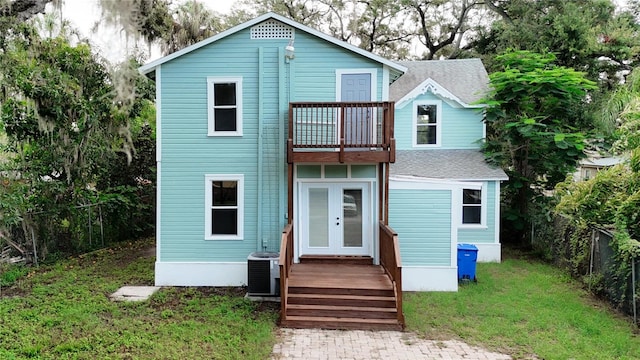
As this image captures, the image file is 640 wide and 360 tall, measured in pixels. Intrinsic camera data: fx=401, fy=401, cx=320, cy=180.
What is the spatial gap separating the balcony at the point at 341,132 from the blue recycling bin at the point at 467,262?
2836mm

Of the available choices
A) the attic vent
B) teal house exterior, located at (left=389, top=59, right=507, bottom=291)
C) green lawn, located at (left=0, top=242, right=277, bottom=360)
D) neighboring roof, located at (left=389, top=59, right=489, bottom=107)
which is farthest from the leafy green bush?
neighboring roof, located at (left=389, top=59, right=489, bottom=107)

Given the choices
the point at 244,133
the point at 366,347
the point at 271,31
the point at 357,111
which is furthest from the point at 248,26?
the point at 366,347

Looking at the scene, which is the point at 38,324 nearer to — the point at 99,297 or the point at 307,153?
the point at 99,297

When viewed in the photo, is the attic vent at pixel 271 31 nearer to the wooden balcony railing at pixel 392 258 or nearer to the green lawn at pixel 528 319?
the wooden balcony railing at pixel 392 258

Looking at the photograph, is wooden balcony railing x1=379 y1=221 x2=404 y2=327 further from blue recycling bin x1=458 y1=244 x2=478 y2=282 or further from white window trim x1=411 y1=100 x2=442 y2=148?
white window trim x1=411 y1=100 x2=442 y2=148

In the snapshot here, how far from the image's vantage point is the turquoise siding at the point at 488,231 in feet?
36.1

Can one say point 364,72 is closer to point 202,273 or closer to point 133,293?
point 202,273

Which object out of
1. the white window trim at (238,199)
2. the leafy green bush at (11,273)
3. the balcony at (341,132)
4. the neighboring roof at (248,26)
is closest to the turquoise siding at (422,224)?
the balcony at (341,132)

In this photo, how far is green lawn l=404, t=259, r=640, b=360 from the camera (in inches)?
232

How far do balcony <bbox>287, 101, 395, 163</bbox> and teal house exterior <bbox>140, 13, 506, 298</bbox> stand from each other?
0.06 m

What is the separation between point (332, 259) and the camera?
8.88 meters

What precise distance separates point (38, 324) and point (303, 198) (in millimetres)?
5207

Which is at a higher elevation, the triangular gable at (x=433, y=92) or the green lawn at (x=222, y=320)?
the triangular gable at (x=433, y=92)

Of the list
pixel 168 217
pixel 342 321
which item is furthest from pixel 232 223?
pixel 342 321
